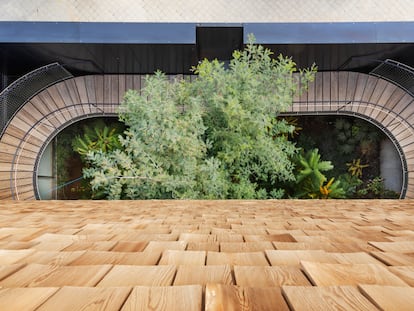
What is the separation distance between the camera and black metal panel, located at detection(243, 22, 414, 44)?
5.03 meters

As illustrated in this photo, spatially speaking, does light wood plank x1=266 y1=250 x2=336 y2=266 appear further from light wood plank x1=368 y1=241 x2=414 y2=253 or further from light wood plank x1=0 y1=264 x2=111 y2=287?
light wood plank x1=0 y1=264 x2=111 y2=287

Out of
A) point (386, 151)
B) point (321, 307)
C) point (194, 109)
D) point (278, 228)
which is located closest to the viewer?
point (321, 307)

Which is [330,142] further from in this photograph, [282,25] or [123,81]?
[123,81]

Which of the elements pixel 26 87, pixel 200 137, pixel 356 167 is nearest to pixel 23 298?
pixel 200 137

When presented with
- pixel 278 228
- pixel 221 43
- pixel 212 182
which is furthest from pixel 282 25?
pixel 278 228

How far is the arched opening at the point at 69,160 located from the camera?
671 centimetres

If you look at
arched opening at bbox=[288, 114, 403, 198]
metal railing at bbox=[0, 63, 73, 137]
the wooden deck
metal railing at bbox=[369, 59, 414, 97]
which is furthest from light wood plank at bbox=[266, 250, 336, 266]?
arched opening at bbox=[288, 114, 403, 198]

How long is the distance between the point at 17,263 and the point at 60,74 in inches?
223

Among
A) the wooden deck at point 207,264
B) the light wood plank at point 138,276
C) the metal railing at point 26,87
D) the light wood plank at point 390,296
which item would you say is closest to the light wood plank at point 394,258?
the wooden deck at point 207,264

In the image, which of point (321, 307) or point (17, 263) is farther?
point (17, 263)

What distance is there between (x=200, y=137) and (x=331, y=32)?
2583 mm

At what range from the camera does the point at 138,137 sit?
4031 mm

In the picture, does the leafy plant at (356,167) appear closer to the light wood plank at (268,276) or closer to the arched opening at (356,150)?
the arched opening at (356,150)

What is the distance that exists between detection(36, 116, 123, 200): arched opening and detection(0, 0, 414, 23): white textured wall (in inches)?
79.8
